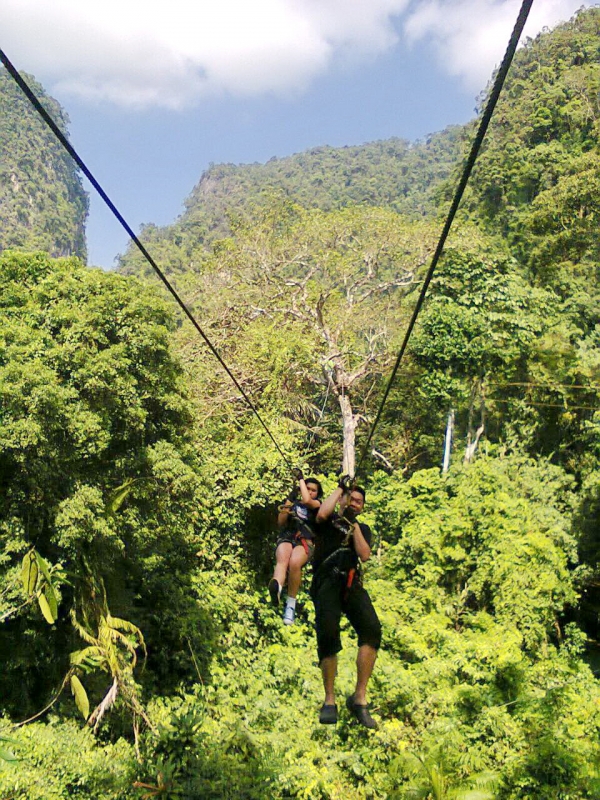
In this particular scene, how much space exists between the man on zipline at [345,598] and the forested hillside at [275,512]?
1.32m

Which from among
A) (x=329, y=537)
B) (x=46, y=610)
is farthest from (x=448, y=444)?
(x=46, y=610)

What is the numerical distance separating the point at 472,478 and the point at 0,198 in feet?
166

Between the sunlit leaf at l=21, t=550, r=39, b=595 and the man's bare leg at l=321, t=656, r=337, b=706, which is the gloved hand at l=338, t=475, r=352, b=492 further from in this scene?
the sunlit leaf at l=21, t=550, r=39, b=595

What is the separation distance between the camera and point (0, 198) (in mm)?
50188

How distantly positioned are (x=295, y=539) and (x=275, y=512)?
6245mm

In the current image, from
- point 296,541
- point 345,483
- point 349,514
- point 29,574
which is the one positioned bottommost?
point 296,541

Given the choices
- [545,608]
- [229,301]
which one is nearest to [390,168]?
[229,301]

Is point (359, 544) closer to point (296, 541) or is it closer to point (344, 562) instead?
point (344, 562)

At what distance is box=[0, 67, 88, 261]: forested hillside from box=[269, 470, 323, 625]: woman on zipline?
152ft

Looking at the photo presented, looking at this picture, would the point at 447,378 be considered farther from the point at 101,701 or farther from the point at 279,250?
the point at 101,701

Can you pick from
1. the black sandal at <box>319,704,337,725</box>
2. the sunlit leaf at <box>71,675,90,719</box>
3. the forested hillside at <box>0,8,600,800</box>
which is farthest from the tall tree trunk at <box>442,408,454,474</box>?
the black sandal at <box>319,704,337,725</box>

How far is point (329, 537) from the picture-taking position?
334cm

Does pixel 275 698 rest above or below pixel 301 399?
below

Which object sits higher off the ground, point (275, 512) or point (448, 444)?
point (448, 444)
